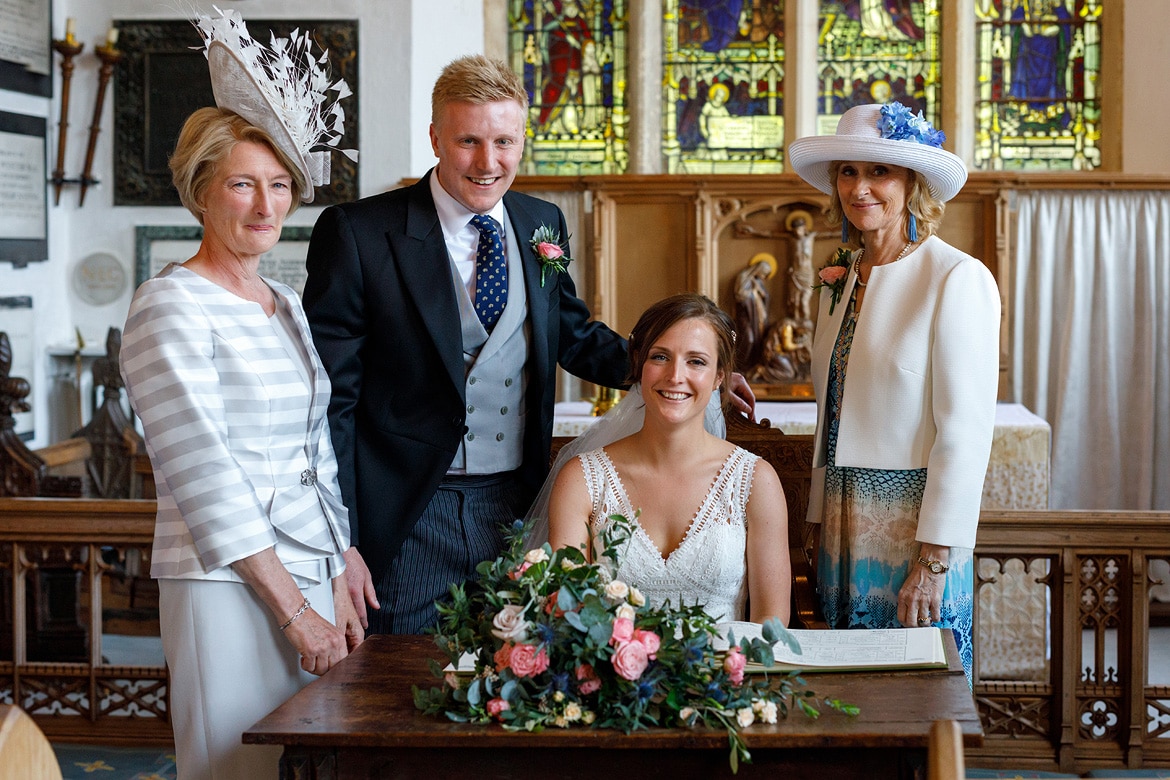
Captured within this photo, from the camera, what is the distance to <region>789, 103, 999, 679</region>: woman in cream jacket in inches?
95.1

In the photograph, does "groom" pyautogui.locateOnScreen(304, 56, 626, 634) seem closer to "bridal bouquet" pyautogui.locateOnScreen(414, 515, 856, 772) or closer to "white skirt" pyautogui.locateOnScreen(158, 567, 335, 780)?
"white skirt" pyautogui.locateOnScreen(158, 567, 335, 780)

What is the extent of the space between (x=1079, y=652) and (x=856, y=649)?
70.5 inches

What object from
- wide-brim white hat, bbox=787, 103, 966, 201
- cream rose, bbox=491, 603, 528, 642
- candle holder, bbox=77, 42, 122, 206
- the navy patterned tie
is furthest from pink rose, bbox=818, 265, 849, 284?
candle holder, bbox=77, 42, 122, 206

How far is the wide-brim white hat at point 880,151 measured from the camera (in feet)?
8.16

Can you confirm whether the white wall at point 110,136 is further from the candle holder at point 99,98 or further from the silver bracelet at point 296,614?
the silver bracelet at point 296,614

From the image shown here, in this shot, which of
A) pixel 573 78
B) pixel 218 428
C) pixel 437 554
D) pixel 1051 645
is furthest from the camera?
pixel 573 78

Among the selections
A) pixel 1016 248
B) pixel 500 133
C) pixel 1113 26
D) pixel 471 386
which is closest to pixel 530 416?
pixel 471 386

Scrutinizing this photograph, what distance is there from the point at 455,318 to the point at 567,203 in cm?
441

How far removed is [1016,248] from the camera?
6691mm

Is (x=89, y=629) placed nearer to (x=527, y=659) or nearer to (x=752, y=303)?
(x=527, y=659)

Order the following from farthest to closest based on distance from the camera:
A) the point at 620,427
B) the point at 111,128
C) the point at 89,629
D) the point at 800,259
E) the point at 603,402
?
the point at 111,128
the point at 800,259
the point at 603,402
the point at 89,629
the point at 620,427

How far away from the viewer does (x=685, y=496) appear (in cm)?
254

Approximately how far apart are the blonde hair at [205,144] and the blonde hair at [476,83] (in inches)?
15.8

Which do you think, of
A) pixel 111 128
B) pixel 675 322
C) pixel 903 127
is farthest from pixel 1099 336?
pixel 111 128
